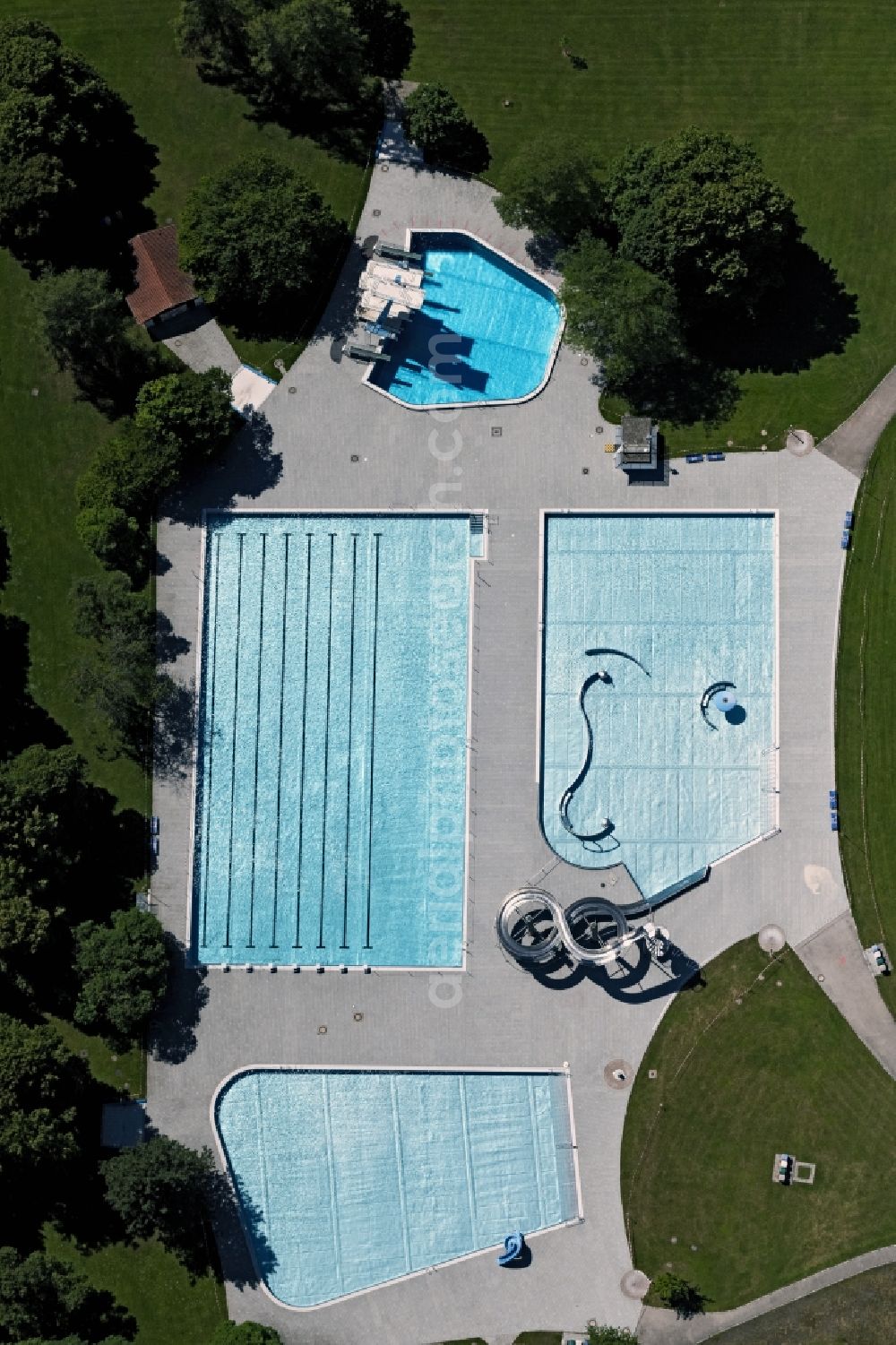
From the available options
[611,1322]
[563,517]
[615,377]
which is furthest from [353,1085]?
[615,377]

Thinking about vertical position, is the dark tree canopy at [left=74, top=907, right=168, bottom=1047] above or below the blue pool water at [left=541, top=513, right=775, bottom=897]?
below

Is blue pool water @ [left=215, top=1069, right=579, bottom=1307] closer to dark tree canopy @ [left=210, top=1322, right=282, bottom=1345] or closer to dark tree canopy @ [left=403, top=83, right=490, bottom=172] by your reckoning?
dark tree canopy @ [left=210, top=1322, right=282, bottom=1345]

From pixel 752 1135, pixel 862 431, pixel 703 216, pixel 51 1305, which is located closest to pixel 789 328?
pixel 862 431

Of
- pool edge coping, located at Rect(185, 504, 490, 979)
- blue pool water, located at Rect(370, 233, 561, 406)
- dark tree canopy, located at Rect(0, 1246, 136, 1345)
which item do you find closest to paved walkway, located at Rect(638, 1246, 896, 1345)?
pool edge coping, located at Rect(185, 504, 490, 979)

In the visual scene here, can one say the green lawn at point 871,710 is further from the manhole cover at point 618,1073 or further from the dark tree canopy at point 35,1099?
the dark tree canopy at point 35,1099

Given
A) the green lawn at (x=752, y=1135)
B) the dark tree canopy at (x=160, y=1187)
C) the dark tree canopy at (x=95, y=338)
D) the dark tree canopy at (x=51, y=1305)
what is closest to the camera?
the dark tree canopy at (x=51, y=1305)

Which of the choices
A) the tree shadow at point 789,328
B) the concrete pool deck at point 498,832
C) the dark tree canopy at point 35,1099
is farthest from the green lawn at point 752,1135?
the tree shadow at point 789,328
